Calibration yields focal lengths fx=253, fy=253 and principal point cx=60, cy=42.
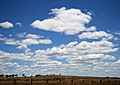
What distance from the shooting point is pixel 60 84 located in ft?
155

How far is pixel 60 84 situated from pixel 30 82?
828 cm

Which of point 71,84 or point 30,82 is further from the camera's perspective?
point 71,84

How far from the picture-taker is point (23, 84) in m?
40.6

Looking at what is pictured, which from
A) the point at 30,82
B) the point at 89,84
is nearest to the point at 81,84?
the point at 89,84

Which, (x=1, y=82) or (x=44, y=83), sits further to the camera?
(x=44, y=83)

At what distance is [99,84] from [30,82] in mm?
17375

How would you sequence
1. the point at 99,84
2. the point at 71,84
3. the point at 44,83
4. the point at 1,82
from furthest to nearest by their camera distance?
the point at 99,84
the point at 71,84
the point at 44,83
the point at 1,82

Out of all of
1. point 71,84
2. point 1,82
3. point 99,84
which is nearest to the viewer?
point 1,82

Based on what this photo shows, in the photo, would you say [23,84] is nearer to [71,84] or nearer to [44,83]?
[44,83]

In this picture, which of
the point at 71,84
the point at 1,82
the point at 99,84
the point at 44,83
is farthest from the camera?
the point at 99,84

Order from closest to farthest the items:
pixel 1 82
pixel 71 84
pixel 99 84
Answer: pixel 1 82 < pixel 71 84 < pixel 99 84

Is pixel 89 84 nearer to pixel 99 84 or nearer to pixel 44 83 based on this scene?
pixel 99 84

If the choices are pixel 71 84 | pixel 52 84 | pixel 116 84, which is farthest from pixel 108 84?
pixel 52 84

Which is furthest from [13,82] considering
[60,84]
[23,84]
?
[60,84]
